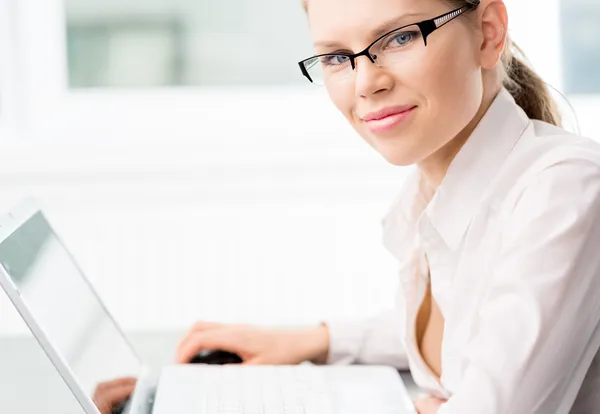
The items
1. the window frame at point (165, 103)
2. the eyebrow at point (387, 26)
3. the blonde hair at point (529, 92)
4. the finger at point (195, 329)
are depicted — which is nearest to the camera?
the eyebrow at point (387, 26)

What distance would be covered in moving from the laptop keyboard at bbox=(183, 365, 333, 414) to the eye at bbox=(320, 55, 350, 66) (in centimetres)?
39

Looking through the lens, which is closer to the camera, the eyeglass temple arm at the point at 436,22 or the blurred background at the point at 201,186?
the eyeglass temple arm at the point at 436,22

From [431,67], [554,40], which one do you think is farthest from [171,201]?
[431,67]

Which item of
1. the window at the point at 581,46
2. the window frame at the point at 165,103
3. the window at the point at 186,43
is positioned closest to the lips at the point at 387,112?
the window frame at the point at 165,103

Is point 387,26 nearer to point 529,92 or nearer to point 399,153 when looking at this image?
point 399,153

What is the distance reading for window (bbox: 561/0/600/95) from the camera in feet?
8.71

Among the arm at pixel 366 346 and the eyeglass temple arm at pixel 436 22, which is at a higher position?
the eyeglass temple arm at pixel 436 22

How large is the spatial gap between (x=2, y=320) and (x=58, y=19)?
2.56 ft

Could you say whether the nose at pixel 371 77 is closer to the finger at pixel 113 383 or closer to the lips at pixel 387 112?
the lips at pixel 387 112

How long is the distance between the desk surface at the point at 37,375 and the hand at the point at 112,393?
0.15 feet

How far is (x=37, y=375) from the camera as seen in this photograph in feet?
4.52

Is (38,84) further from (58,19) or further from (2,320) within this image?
(2,320)

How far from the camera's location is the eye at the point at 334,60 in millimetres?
1100

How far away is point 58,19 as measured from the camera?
8.23 ft
